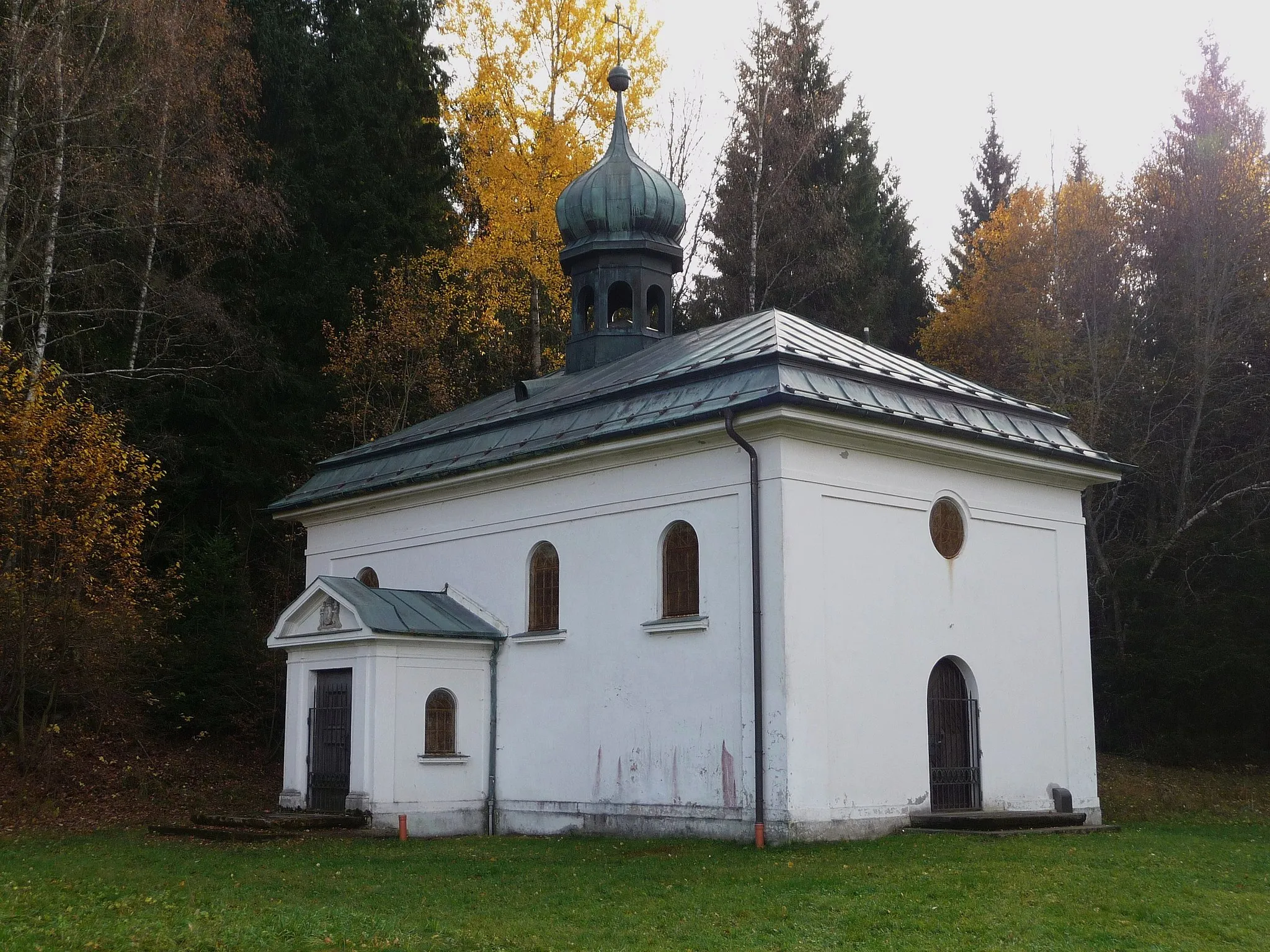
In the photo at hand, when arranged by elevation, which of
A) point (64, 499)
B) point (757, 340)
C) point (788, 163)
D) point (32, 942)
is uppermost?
point (788, 163)

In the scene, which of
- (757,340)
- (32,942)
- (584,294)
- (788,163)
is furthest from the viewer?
(788,163)

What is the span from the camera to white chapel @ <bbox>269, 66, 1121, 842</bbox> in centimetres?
1520

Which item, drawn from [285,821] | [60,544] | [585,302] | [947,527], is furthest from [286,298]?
[947,527]

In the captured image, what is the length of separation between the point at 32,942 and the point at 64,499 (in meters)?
11.3

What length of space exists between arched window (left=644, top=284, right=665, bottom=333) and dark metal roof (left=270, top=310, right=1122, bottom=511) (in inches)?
62.7

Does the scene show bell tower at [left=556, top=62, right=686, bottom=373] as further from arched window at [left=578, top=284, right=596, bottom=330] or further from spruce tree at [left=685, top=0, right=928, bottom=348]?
spruce tree at [left=685, top=0, right=928, bottom=348]

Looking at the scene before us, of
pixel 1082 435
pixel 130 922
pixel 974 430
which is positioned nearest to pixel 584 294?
pixel 974 430

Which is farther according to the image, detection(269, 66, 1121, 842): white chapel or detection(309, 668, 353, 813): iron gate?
detection(309, 668, 353, 813): iron gate

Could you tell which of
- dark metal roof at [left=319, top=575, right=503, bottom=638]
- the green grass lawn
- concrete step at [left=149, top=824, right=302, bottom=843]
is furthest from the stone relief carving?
the green grass lawn

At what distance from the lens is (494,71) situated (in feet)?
95.4

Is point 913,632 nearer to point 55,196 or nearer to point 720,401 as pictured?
point 720,401

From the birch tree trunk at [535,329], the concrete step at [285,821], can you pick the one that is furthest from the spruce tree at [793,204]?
the concrete step at [285,821]

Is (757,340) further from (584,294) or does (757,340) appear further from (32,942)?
(32,942)

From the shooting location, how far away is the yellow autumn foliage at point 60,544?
749 inches
